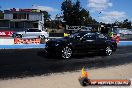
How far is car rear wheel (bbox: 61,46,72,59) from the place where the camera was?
1581cm

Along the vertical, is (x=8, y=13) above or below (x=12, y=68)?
above

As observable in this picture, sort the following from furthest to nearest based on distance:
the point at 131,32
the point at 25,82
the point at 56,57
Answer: the point at 131,32
the point at 56,57
the point at 25,82

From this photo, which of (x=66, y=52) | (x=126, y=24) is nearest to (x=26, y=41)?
(x=66, y=52)

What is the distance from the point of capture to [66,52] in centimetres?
1591

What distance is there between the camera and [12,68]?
12.6 m

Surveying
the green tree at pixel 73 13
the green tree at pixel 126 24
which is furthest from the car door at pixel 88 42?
the green tree at pixel 126 24

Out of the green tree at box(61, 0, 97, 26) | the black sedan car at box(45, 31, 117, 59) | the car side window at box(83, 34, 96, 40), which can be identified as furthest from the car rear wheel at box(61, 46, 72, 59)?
the green tree at box(61, 0, 97, 26)

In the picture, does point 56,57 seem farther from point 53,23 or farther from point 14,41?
point 53,23

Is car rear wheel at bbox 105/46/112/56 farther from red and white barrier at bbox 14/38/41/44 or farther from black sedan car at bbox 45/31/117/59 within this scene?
red and white barrier at bbox 14/38/41/44

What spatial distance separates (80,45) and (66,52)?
124 cm

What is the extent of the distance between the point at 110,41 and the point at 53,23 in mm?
74984

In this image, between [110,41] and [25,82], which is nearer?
[25,82]

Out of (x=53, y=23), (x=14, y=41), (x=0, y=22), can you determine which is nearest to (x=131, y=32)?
(x=0, y=22)

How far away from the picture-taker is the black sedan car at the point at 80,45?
15.9 meters
